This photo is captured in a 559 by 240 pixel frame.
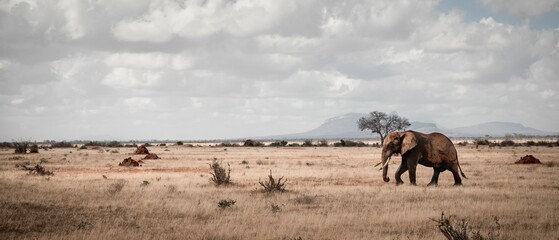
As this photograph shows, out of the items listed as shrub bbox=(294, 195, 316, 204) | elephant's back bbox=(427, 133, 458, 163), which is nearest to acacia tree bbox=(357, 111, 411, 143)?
elephant's back bbox=(427, 133, 458, 163)

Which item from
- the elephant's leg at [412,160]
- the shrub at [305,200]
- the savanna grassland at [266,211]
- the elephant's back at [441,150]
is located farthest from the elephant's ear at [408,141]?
the shrub at [305,200]

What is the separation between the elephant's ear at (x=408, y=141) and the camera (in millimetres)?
21172

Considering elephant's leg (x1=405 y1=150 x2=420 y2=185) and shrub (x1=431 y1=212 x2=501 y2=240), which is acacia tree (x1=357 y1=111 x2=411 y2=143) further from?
shrub (x1=431 y1=212 x2=501 y2=240)

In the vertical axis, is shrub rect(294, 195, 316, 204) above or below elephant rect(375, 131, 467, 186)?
below

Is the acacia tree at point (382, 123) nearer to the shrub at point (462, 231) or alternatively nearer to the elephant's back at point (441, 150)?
the elephant's back at point (441, 150)

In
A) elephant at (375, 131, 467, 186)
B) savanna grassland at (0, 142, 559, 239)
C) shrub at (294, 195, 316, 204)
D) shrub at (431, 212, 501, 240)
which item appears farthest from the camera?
elephant at (375, 131, 467, 186)

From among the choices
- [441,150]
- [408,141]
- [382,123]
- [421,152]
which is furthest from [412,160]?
[382,123]

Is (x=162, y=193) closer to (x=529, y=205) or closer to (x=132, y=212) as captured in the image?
(x=132, y=212)

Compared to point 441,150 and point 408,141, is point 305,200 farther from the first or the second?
point 441,150

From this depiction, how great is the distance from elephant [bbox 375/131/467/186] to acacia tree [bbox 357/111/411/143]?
89.0 meters

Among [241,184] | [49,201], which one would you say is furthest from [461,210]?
[49,201]

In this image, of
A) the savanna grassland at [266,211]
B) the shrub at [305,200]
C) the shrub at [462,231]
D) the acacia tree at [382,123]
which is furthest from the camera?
the acacia tree at [382,123]

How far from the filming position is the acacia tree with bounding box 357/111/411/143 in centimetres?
11144

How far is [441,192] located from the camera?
18422 millimetres
